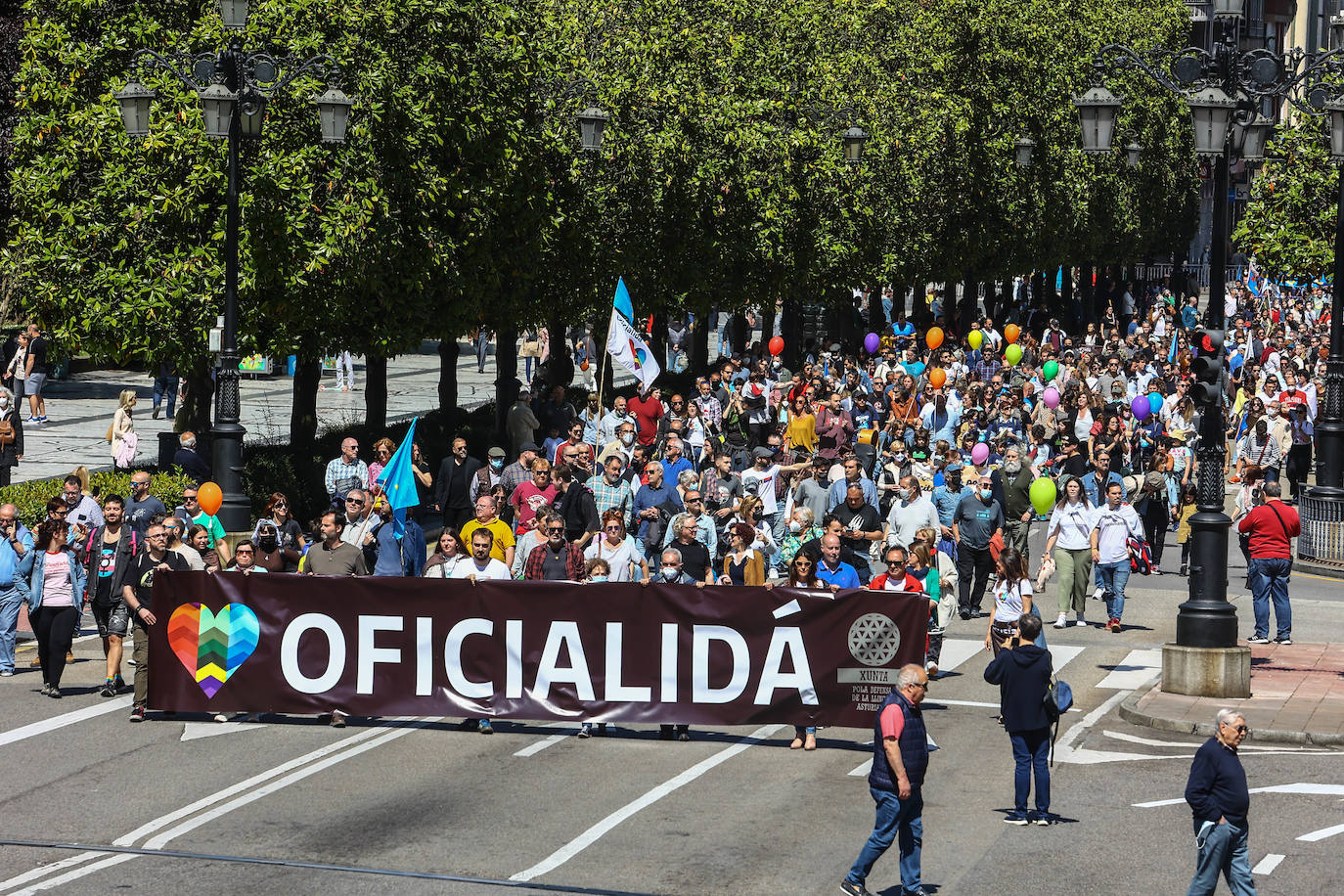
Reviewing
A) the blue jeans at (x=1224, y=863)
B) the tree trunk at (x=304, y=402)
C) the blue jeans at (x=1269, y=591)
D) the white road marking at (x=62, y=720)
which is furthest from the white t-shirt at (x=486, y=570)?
the tree trunk at (x=304, y=402)

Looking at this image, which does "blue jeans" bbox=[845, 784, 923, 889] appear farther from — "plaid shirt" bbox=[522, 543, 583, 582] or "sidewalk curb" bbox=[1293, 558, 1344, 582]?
"sidewalk curb" bbox=[1293, 558, 1344, 582]

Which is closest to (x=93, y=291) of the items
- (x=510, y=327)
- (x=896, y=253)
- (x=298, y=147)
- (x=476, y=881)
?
(x=298, y=147)

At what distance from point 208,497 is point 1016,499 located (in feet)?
34.4

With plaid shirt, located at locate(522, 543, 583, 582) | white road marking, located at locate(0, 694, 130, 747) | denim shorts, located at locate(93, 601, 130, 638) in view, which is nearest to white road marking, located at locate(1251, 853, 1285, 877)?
plaid shirt, located at locate(522, 543, 583, 582)

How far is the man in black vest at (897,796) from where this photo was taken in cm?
1210

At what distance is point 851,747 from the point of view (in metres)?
16.5

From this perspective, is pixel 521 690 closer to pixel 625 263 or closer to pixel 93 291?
pixel 93 291

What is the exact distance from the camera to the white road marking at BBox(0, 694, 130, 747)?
16.5m

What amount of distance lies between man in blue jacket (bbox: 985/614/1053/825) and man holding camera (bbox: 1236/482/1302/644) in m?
8.34

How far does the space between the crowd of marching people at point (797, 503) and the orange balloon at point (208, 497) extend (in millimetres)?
494

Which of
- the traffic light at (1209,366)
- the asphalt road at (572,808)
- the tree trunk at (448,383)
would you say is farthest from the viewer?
the tree trunk at (448,383)

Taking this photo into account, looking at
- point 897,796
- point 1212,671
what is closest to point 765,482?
point 1212,671

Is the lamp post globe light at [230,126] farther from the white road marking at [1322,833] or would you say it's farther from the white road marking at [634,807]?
the white road marking at [1322,833]

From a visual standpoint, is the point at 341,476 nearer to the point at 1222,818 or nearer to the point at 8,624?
the point at 8,624
